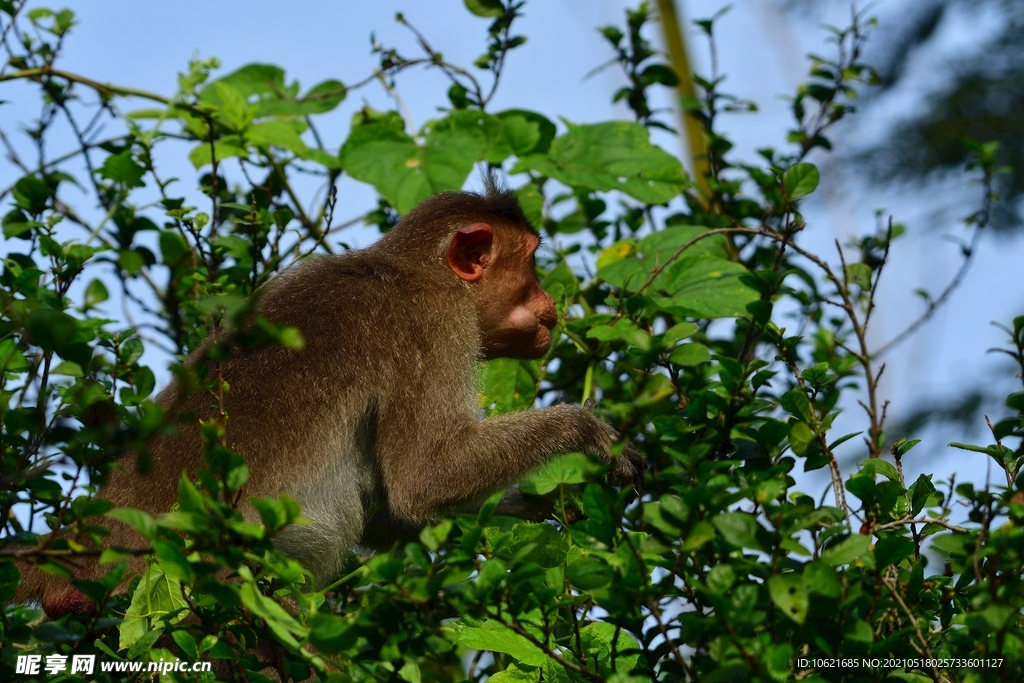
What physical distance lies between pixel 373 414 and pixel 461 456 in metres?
0.44

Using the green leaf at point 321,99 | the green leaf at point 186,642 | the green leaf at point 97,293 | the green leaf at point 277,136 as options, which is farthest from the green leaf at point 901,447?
the green leaf at point 321,99

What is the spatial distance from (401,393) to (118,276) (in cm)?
181

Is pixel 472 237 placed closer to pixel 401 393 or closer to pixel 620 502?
pixel 401 393

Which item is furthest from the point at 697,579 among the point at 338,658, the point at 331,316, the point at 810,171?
the point at 331,316

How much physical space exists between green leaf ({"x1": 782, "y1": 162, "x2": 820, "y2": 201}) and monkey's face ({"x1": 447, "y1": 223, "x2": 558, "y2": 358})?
4.64 ft

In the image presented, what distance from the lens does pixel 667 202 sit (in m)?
5.47

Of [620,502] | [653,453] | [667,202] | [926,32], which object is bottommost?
[620,502]

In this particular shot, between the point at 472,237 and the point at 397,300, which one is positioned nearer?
the point at 397,300

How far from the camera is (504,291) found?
5035 mm

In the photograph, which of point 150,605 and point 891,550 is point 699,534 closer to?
point 891,550

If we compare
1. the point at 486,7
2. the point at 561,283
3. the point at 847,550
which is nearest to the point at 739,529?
the point at 847,550

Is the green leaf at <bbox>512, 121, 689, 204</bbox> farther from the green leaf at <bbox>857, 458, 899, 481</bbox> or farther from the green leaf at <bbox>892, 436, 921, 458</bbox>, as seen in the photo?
the green leaf at <bbox>857, 458, 899, 481</bbox>

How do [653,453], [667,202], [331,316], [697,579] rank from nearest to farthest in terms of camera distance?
[697,579], [653,453], [331,316], [667,202]

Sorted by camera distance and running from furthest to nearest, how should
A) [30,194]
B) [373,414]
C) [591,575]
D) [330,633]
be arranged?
[373,414] → [30,194] → [591,575] → [330,633]
